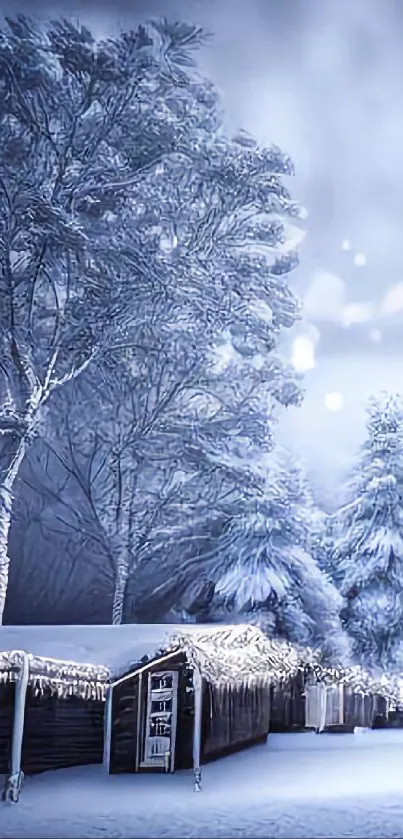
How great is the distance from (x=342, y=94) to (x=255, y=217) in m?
0.62

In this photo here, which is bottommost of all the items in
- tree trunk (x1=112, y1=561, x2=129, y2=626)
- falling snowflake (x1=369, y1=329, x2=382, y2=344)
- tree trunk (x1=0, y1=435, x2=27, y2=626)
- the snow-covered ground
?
the snow-covered ground

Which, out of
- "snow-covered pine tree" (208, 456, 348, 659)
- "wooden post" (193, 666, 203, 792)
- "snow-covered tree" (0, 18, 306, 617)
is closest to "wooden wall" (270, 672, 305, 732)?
"snow-covered pine tree" (208, 456, 348, 659)

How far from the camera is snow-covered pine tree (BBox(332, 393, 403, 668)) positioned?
3488 millimetres

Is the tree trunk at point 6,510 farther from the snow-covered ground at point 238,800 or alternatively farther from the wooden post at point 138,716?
the snow-covered ground at point 238,800

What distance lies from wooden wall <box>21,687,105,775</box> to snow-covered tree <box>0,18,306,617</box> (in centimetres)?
103

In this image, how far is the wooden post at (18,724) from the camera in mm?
3172

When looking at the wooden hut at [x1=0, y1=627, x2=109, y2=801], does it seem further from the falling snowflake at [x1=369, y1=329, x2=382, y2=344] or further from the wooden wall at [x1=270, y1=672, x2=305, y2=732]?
the falling snowflake at [x1=369, y1=329, x2=382, y2=344]

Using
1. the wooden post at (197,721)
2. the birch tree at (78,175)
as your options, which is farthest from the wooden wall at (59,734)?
the birch tree at (78,175)

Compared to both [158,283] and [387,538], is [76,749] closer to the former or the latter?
[387,538]

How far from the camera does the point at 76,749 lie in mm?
3234

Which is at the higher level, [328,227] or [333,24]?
[333,24]

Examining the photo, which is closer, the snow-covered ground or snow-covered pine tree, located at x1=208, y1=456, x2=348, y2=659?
the snow-covered ground

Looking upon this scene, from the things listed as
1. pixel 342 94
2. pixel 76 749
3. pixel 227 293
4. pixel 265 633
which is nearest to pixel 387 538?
pixel 265 633

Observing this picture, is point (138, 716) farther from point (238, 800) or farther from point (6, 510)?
point (6, 510)
